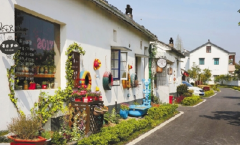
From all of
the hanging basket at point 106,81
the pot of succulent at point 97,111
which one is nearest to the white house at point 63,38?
the hanging basket at point 106,81

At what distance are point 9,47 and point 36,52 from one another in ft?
6.20

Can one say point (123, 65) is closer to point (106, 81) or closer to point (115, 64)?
point (115, 64)

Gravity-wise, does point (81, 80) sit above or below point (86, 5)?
below

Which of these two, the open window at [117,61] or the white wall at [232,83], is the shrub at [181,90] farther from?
the white wall at [232,83]

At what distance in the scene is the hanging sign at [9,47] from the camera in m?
5.85

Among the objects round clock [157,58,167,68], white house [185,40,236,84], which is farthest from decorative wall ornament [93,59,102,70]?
white house [185,40,236,84]

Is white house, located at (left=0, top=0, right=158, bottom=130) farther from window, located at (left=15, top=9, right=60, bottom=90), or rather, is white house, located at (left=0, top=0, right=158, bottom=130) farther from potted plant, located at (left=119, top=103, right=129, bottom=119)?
potted plant, located at (left=119, top=103, right=129, bottom=119)

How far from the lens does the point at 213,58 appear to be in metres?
61.8

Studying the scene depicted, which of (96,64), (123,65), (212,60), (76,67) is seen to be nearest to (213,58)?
(212,60)

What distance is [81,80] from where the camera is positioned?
31.0ft

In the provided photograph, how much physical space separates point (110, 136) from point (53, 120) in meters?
1.77

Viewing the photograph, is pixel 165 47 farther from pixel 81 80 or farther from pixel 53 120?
pixel 53 120

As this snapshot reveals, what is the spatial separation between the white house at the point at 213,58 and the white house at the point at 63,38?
164 ft

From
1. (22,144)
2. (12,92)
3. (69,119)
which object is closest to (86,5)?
(69,119)
